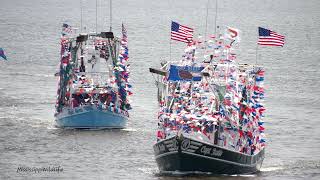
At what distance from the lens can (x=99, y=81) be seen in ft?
401

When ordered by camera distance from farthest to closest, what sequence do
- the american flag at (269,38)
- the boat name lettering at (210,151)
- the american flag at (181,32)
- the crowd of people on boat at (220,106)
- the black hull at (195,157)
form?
the american flag at (181,32) < the american flag at (269,38) < the crowd of people on boat at (220,106) < the boat name lettering at (210,151) < the black hull at (195,157)

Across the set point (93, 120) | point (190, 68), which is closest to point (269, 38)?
point (190, 68)

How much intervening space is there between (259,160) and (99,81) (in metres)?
34.3

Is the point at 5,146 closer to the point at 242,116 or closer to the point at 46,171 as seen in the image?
the point at 46,171

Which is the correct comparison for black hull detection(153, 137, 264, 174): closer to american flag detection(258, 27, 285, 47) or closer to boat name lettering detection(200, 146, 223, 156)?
boat name lettering detection(200, 146, 223, 156)

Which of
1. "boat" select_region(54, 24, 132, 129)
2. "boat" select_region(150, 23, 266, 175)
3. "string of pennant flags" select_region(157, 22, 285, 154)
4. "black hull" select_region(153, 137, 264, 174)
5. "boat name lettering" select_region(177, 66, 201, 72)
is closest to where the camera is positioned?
"black hull" select_region(153, 137, 264, 174)

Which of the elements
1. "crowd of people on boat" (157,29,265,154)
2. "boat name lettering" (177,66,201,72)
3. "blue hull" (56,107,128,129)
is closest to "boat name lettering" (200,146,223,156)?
"crowd of people on boat" (157,29,265,154)

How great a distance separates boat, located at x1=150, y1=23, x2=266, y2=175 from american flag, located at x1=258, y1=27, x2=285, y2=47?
2075mm

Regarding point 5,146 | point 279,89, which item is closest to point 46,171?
point 5,146

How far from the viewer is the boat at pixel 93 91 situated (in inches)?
4454

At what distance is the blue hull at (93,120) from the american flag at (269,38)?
28.5 meters

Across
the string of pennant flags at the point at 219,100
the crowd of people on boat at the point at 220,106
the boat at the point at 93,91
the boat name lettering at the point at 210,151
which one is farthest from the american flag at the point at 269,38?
the boat at the point at 93,91

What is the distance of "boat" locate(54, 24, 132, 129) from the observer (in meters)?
113

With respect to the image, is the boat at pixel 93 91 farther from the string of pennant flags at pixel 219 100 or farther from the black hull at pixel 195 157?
the black hull at pixel 195 157
